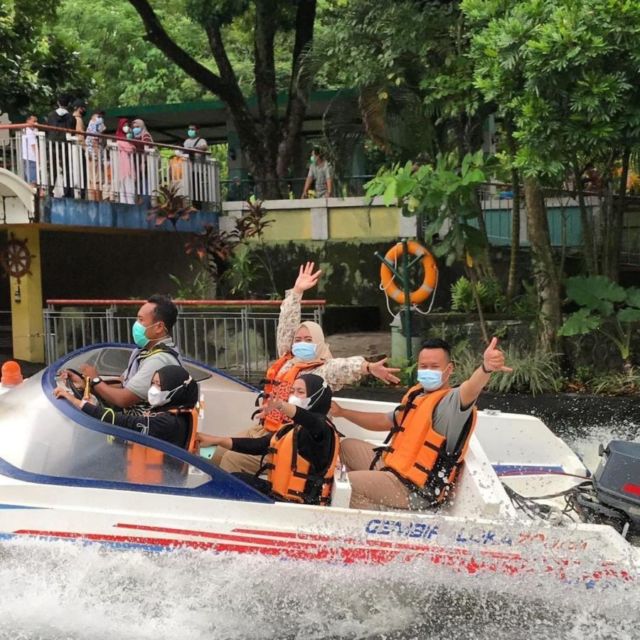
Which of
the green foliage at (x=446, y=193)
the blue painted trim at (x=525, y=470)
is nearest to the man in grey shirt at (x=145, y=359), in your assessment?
the blue painted trim at (x=525, y=470)

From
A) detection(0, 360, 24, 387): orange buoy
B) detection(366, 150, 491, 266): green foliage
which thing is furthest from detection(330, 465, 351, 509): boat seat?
detection(366, 150, 491, 266): green foliage

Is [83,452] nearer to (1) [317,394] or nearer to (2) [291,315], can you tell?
(1) [317,394]

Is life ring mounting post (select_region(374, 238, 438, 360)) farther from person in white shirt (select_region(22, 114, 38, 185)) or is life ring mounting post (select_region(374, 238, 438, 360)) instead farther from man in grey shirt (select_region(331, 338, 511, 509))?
man in grey shirt (select_region(331, 338, 511, 509))

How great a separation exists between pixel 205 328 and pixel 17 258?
3733mm

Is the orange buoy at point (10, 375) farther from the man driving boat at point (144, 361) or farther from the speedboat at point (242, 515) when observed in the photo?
→ the speedboat at point (242, 515)

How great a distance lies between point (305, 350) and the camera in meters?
4.96

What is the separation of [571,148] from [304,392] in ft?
17.3

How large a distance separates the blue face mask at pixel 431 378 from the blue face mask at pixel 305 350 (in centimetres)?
84

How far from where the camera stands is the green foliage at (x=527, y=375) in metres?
9.67

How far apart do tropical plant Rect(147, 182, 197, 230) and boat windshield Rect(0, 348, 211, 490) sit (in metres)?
8.95

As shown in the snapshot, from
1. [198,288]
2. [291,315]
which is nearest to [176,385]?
[291,315]

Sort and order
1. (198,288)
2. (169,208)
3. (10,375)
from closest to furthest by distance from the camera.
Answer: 1. (10,375)
2. (169,208)
3. (198,288)

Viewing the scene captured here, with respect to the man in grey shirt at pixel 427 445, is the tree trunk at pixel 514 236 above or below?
above

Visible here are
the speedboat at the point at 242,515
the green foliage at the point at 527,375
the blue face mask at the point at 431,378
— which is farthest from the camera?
the green foliage at the point at 527,375
